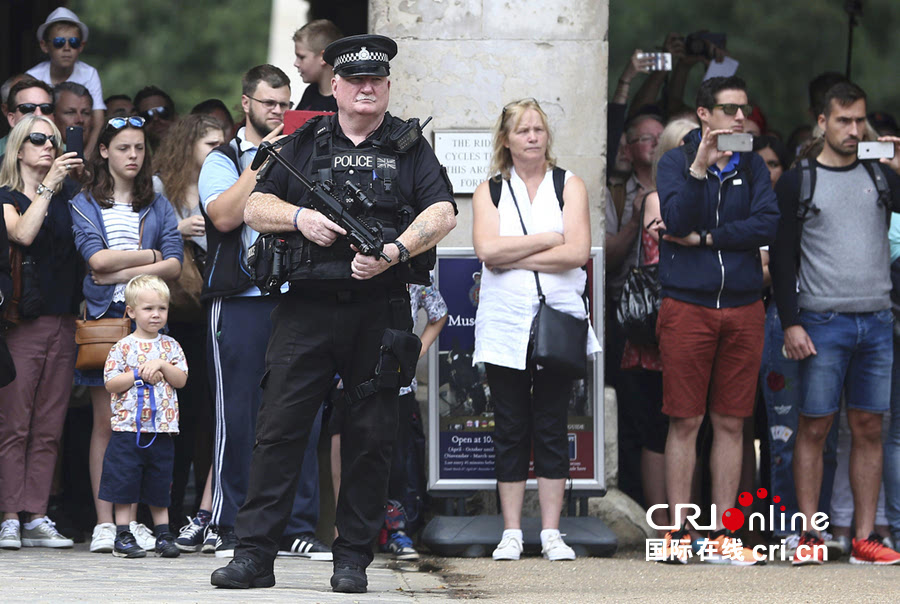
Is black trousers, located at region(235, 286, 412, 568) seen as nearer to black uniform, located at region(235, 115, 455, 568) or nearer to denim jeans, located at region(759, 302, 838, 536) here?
black uniform, located at region(235, 115, 455, 568)

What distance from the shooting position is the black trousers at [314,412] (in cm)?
570

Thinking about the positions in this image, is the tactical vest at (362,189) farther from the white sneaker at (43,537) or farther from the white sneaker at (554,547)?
the white sneaker at (43,537)

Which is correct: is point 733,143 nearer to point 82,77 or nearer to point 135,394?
point 135,394

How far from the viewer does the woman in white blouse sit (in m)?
7.28

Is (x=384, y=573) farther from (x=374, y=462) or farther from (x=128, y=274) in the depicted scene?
(x=128, y=274)

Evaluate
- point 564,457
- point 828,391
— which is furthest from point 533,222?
point 828,391

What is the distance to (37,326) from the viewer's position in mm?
7367

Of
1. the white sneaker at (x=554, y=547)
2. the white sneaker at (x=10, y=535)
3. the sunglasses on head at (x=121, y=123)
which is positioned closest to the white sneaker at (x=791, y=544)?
the white sneaker at (x=554, y=547)

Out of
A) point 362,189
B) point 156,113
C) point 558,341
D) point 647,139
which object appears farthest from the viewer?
point 156,113

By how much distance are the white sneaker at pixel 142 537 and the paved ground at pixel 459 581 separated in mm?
182

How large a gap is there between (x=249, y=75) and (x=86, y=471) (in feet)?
7.40

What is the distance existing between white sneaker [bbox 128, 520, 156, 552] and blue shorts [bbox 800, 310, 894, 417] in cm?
330

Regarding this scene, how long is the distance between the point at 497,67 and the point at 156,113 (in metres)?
2.16

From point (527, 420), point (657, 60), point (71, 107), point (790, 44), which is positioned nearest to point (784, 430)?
point (527, 420)
